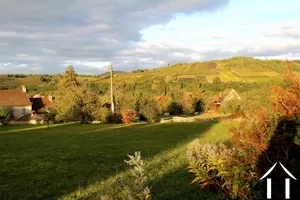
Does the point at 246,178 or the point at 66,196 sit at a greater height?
the point at 246,178

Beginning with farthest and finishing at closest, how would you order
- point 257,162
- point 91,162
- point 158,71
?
point 158,71 < point 91,162 < point 257,162

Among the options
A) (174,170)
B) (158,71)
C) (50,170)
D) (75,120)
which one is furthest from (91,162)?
(158,71)

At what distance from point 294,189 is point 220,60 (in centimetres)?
13731

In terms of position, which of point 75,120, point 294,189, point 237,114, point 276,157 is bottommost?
point 75,120

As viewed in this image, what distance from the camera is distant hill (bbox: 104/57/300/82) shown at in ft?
376

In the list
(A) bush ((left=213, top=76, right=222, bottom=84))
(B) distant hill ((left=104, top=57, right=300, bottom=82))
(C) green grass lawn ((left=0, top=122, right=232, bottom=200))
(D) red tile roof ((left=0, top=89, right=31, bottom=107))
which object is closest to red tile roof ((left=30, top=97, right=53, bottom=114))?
(D) red tile roof ((left=0, top=89, right=31, bottom=107))

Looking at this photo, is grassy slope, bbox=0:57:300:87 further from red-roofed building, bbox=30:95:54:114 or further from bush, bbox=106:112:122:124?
bush, bbox=106:112:122:124

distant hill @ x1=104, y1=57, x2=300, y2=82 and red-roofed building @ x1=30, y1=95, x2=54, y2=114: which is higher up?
distant hill @ x1=104, y1=57, x2=300, y2=82

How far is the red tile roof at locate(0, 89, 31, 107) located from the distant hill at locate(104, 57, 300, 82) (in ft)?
147

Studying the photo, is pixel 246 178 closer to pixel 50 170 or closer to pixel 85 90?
pixel 50 170

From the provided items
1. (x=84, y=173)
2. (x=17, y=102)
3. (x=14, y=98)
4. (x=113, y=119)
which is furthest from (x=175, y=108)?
(x=84, y=173)

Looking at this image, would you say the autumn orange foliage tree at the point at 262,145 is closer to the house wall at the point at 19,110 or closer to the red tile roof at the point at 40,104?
the house wall at the point at 19,110

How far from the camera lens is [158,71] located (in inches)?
5492

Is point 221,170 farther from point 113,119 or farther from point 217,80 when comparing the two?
point 217,80
